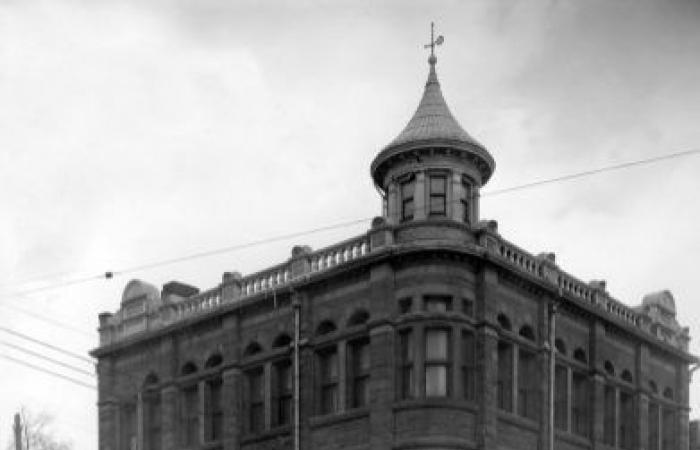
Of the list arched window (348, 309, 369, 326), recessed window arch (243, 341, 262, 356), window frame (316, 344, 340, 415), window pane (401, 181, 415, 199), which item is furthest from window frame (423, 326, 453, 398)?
recessed window arch (243, 341, 262, 356)

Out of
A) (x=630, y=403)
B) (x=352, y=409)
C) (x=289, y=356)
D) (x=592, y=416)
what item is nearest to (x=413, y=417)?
(x=352, y=409)

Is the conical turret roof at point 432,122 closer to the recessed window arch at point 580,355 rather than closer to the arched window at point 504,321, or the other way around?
the arched window at point 504,321

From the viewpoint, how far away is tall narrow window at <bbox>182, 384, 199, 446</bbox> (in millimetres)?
46844

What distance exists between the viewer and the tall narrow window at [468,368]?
40094 millimetres

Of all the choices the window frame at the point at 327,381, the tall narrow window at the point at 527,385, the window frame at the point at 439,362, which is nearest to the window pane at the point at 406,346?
the window frame at the point at 439,362

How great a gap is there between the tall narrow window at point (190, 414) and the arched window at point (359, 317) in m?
7.63

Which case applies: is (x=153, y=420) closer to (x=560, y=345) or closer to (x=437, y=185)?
(x=437, y=185)

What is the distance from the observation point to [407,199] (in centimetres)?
4212

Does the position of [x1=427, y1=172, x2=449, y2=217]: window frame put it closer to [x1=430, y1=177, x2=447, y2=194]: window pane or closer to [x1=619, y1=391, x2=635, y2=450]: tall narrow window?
[x1=430, y1=177, x2=447, y2=194]: window pane

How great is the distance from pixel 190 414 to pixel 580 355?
42.9 ft

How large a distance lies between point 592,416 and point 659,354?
6.03 metres

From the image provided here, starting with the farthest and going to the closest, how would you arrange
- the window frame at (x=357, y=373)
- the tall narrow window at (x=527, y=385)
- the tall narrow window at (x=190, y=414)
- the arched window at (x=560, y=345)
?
1. the tall narrow window at (x=190, y=414)
2. the arched window at (x=560, y=345)
3. the tall narrow window at (x=527, y=385)
4. the window frame at (x=357, y=373)

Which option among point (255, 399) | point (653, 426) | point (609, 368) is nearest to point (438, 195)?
point (255, 399)

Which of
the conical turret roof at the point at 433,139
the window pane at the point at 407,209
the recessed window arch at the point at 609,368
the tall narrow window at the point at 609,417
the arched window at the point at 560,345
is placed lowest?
the tall narrow window at the point at 609,417
